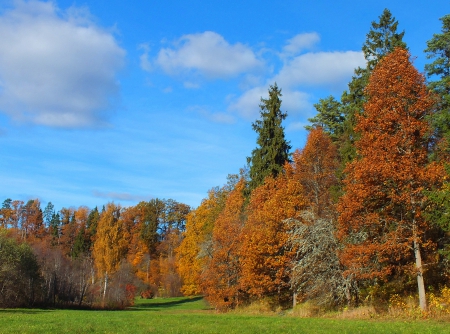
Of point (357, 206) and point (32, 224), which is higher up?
point (32, 224)

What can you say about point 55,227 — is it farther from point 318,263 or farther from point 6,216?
point 318,263

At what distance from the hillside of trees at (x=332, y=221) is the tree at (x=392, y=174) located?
73mm

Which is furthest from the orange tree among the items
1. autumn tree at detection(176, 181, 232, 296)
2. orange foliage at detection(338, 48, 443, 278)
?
orange foliage at detection(338, 48, 443, 278)

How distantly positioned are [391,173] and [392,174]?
74mm

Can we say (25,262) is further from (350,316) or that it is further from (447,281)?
(447,281)

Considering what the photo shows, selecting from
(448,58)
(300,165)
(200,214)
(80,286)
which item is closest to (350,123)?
(300,165)

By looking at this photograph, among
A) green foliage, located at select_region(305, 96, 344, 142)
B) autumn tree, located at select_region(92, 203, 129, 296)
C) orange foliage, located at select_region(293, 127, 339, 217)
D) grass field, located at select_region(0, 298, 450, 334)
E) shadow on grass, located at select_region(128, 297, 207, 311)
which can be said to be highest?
green foliage, located at select_region(305, 96, 344, 142)

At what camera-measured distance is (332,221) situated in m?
31.6

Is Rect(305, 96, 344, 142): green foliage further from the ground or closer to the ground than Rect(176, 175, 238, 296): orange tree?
further from the ground

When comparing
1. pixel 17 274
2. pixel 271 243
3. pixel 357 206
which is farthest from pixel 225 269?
pixel 17 274

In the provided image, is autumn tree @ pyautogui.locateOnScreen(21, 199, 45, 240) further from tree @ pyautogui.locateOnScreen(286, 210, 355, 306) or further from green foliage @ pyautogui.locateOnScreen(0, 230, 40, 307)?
tree @ pyautogui.locateOnScreen(286, 210, 355, 306)

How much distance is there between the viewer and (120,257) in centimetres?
6594

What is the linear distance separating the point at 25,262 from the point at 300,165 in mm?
33718

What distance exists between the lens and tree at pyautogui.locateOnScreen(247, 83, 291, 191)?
45.1m
